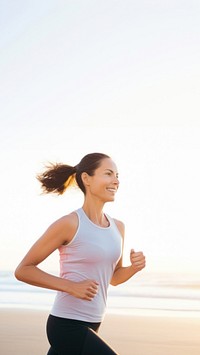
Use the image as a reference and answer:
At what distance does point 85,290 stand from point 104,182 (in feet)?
2.15

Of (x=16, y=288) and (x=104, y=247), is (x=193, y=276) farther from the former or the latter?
(x=104, y=247)

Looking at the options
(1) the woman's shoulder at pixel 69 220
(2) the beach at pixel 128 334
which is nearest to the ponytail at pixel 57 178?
(1) the woman's shoulder at pixel 69 220

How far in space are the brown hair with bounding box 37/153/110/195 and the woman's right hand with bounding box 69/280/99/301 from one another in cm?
70

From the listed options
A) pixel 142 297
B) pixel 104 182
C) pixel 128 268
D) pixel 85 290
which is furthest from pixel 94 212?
pixel 142 297

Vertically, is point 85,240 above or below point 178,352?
above

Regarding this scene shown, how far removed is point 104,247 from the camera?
3189mm

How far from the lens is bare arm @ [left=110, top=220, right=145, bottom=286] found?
3.24 m

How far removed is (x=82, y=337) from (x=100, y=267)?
1.13ft

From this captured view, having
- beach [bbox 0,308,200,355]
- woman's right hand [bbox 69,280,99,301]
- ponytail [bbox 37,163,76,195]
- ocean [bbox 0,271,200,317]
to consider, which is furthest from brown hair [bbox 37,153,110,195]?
ocean [bbox 0,271,200,317]

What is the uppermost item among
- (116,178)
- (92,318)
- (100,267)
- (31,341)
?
(116,178)

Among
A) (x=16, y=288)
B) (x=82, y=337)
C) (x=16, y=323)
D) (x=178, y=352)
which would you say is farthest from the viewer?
(x=16, y=288)

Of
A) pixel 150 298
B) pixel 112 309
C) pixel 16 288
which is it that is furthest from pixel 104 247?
pixel 16 288

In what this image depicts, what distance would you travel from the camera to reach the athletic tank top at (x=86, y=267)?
3119mm

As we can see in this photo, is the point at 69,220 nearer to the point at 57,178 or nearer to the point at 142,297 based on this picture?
the point at 57,178
